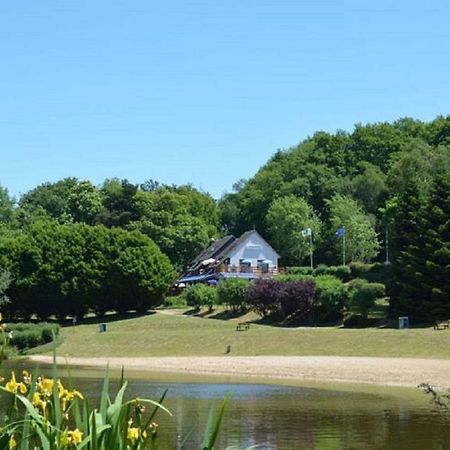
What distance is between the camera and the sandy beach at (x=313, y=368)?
39.6 m

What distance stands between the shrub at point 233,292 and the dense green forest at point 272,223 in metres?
8.09

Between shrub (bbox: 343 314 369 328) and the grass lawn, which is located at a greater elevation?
shrub (bbox: 343 314 369 328)

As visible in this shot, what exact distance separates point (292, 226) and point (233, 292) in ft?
110

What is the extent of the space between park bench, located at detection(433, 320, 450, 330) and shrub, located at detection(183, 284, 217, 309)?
21.8 m

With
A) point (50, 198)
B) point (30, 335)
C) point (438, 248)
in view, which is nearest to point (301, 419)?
point (438, 248)

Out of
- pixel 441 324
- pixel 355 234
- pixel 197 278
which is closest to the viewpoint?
pixel 441 324

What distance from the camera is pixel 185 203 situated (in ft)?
387

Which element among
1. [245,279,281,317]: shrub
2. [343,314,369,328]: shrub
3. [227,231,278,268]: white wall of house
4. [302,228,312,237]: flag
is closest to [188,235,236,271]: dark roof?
[227,231,278,268]: white wall of house

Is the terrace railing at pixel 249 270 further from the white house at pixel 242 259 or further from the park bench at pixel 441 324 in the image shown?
the park bench at pixel 441 324

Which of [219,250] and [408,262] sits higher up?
[219,250]

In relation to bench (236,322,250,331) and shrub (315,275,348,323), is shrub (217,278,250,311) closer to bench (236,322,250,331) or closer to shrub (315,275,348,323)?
shrub (315,275,348,323)

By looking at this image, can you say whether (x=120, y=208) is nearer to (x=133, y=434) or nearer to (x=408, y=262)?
(x=408, y=262)

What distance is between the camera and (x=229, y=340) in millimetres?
55656

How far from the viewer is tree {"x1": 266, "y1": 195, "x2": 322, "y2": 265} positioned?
101688mm
